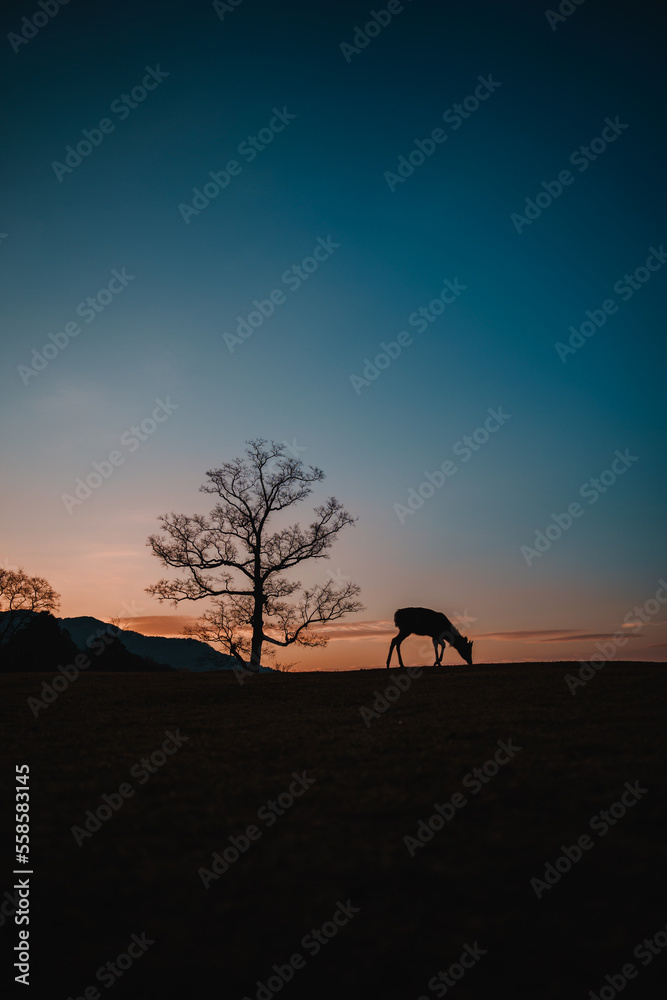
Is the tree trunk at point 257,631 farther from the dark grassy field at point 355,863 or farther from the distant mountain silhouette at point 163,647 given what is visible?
the dark grassy field at point 355,863

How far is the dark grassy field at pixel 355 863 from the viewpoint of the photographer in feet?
8.52

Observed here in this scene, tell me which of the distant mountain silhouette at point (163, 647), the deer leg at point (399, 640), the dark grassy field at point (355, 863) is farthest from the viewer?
the distant mountain silhouette at point (163, 647)

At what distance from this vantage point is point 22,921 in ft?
10.1

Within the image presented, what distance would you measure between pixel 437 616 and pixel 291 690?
8243 millimetres

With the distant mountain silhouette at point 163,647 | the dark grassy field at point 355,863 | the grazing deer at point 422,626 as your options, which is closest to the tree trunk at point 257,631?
the distant mountain silhouette at point 163,647

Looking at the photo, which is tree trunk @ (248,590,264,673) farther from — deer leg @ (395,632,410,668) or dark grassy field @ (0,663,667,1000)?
dark grassy field @ (0,663,667,1000)

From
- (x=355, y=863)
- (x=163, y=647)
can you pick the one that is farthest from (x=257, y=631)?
(x=163, y=647)

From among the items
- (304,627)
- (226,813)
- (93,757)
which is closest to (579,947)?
(226,813)

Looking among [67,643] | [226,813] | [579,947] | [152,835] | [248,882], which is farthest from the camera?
[67,643]

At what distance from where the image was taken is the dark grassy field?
2596mm

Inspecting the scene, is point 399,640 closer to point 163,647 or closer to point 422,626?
point 422,626

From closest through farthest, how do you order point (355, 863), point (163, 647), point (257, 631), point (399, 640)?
point (355, 863)
point (399, 640)
point (257, 631)
point (163, 647)

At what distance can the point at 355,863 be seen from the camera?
348cm

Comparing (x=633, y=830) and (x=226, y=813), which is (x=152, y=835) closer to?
(x=226, y=813)
